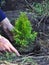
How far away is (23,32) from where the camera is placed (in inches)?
108

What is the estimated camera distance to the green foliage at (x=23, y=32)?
8.88ft

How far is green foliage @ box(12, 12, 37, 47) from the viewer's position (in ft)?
8.88

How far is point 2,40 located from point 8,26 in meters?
0.68

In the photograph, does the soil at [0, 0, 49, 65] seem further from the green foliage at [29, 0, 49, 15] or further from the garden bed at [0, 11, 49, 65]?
the green foliage at [29, 0, 49, 15]

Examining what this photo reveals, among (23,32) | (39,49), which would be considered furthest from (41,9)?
(39,49)

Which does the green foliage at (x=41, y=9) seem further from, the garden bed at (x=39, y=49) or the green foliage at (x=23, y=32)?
the green foliage at (x=23, y=32)

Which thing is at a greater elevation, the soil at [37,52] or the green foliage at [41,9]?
the green foliage at [41,9]

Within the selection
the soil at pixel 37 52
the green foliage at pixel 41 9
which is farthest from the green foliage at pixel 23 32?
the green foliage at pixel 41 9

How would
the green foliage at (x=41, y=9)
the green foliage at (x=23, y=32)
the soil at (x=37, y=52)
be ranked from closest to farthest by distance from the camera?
the soil at (x=37, y=52), the green foliage at (x=23, y=32), the green foliage at (x=41, y=9)

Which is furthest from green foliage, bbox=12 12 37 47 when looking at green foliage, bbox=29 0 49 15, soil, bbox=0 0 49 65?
green foliage, bbox=29 0 49 15

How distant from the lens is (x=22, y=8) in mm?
4262

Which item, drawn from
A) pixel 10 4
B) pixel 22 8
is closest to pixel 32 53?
pixel 22 8

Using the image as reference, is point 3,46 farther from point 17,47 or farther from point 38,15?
point 38,15

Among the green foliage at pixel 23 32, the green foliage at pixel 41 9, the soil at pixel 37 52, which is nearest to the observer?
the soil at pixel 37 52
